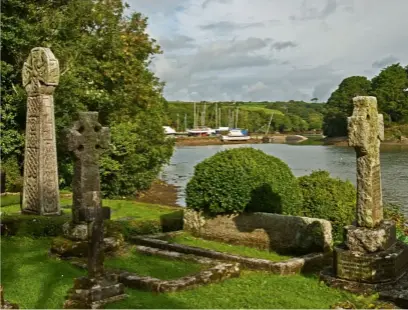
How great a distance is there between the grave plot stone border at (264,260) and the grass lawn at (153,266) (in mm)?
730

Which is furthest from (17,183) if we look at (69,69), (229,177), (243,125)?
(243,125)

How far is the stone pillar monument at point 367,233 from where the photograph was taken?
8.45m

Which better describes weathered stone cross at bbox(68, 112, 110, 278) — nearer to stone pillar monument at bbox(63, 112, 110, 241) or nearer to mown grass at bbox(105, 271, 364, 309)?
stone pillar monument at bbox(63, 112, 110, 241)

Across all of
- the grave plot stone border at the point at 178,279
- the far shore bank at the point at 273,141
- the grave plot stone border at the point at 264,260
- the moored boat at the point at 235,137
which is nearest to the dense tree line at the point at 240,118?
the far shore bank at the point at 273,141

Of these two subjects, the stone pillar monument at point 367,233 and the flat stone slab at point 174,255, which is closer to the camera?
the stone pillar monument at point 367,233

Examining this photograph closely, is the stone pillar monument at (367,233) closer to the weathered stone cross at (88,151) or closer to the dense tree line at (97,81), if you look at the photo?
the weathered stone cross at (88,151)

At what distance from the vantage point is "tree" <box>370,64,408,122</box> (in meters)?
86.7

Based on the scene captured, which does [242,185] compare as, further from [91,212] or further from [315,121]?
[315,121]

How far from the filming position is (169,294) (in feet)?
26.5

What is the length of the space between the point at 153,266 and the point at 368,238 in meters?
3.68

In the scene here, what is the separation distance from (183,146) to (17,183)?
3391 inches

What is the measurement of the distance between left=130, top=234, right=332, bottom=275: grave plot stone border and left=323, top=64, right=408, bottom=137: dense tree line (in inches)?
2942

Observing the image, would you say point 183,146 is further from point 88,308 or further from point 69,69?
point 88,308

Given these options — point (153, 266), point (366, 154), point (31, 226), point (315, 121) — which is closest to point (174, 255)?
point (153, 266)
